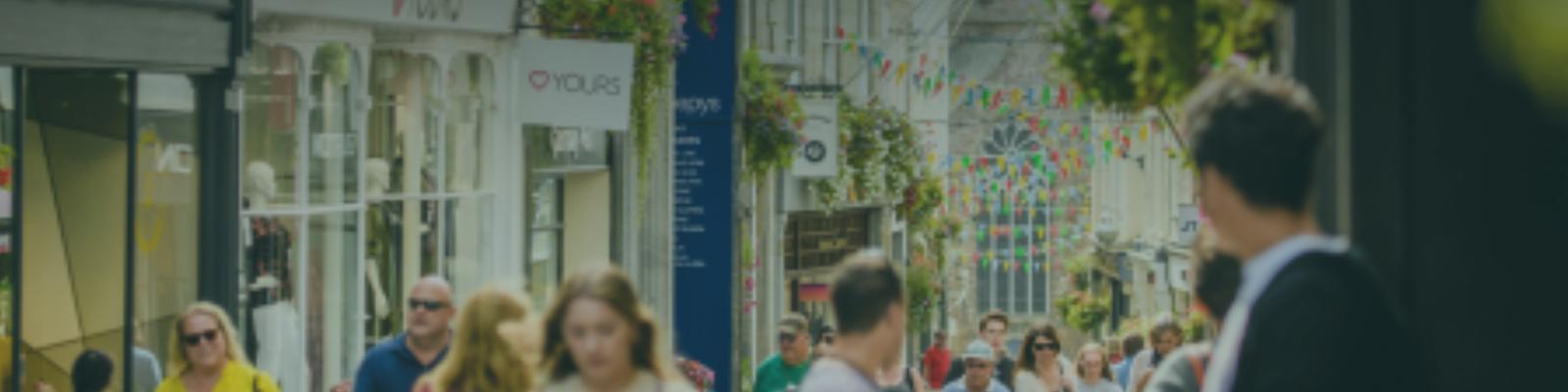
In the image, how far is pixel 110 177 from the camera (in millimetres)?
10852

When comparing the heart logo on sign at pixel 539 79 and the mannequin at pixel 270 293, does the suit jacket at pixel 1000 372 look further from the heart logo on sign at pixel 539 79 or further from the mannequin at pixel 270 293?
the mannequin at pixel 270 293

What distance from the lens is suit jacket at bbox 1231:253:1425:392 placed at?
2.97 meters

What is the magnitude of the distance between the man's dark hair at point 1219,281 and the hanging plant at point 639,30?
417 inches

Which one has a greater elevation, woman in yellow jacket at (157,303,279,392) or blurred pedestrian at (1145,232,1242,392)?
blurred pedestrian at (1145,232,1242,392)

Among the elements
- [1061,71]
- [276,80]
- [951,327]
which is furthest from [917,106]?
[1061,71]

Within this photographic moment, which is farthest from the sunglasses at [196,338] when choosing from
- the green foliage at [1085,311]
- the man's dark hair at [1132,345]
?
the green foliage at [1085,311]

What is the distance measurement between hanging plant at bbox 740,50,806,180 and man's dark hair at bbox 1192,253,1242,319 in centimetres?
1610

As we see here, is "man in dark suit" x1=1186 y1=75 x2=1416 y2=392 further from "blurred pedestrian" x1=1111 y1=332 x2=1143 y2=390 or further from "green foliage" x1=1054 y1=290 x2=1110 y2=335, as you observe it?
"green foliage" x1=1054 y1=290 x2=1110 y2=335

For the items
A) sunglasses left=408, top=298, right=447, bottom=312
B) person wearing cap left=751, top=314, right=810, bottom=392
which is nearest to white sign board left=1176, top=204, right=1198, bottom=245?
person wearing cap left=751, top=314, right=810, bottom=392

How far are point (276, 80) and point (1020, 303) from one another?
4716 cm

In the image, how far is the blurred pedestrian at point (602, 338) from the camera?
5277 millimetres

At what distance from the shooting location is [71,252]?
10.5m

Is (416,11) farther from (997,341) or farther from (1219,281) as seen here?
(1219,281)

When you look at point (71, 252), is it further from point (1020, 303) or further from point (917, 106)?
point (1020, 303)
